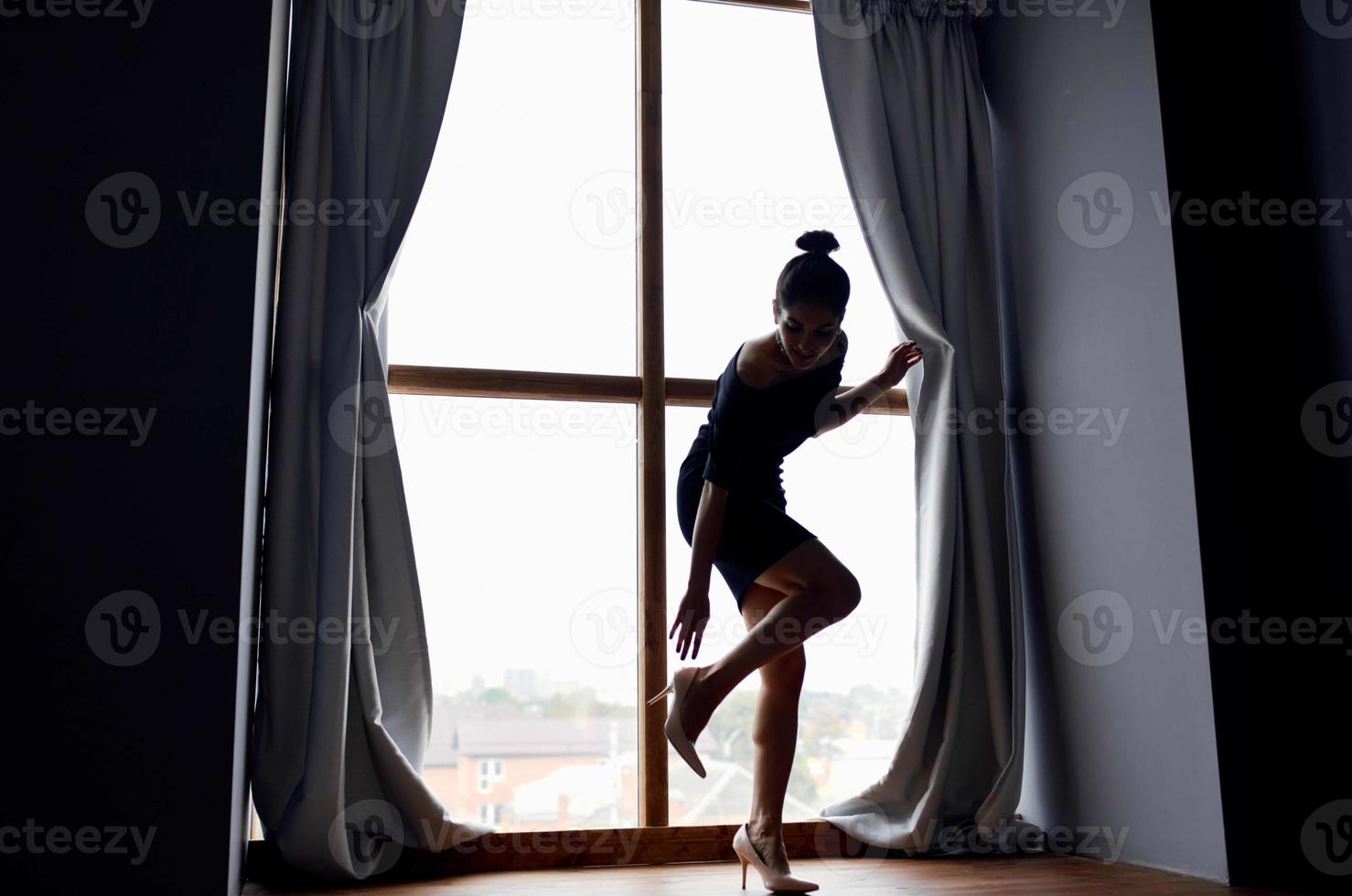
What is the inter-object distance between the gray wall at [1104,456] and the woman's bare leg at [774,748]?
3.05ft

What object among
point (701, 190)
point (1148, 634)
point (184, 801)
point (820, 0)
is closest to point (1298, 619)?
point (1148, 634)

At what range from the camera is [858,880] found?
100 inches

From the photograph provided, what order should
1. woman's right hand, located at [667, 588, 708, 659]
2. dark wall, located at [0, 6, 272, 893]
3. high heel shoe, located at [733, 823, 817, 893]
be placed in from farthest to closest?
woman's right hand, located at [667, 588, 708, 659], high heel shoe, located at [733, 823, 817, 893], dark wall, located at [0, 6, 272, 893]

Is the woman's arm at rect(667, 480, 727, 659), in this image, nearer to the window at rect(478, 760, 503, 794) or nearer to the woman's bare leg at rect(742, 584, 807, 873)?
the woman's bare leg at rect(742, 584, 807, 873)

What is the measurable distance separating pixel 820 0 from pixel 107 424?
239 cm

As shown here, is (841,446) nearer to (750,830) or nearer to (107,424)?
(750,830)

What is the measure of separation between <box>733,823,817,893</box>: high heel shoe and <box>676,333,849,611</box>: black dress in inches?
20.3

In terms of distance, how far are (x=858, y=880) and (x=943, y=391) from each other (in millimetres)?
1363

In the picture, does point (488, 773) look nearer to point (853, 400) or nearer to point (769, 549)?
point (769, 549)

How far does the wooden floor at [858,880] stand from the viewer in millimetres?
2381

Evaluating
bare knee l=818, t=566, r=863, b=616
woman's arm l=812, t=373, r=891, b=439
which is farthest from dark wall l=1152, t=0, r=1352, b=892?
bare knee l=818, t=566, r=863, b=616

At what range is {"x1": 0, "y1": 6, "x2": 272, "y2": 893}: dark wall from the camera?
2.02m

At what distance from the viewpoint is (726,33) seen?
3.49 metres

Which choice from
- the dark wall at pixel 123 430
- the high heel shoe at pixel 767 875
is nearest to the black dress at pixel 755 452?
the high heel shoe at pixel 767 875
